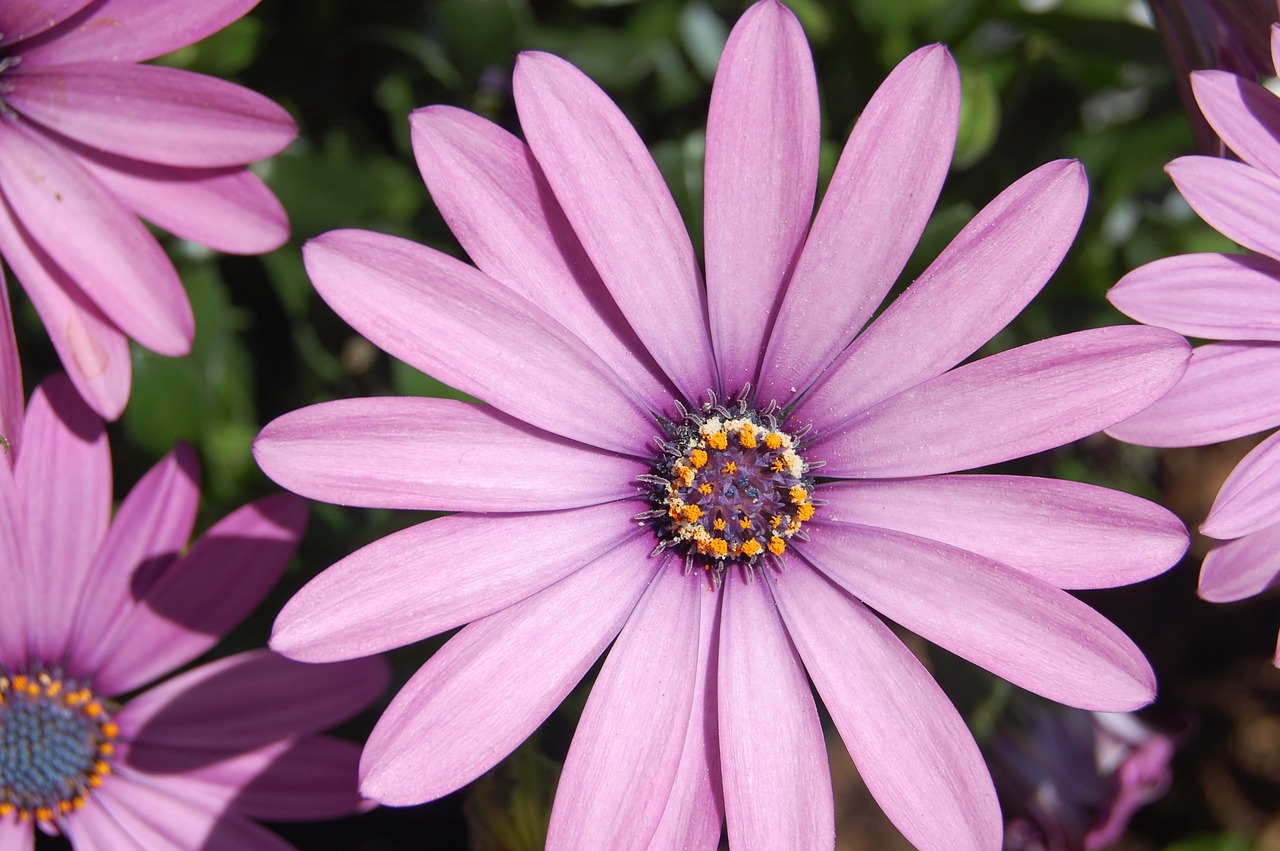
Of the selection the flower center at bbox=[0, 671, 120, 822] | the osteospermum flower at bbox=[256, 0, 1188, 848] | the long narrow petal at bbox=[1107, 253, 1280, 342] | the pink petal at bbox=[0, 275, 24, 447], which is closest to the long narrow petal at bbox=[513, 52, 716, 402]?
the osteospermum flower at bbox=[256, 0, 1188, 848]

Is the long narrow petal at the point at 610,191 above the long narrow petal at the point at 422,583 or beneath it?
above

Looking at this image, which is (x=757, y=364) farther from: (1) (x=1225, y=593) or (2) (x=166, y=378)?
(2) (x=166, y=378)

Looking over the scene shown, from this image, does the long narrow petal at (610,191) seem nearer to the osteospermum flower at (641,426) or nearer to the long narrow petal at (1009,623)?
the osteospermum flower at (641,426)

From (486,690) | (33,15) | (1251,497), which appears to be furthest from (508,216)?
(1251,497)

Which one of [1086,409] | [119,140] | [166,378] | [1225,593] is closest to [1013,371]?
[1086,409]

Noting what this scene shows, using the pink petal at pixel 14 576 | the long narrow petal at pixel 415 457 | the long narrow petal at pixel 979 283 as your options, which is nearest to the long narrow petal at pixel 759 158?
the long narrow petal at pixel 979 283

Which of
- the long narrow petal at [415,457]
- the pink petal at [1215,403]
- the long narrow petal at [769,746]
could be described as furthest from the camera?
the pink petal at [1215,403]
